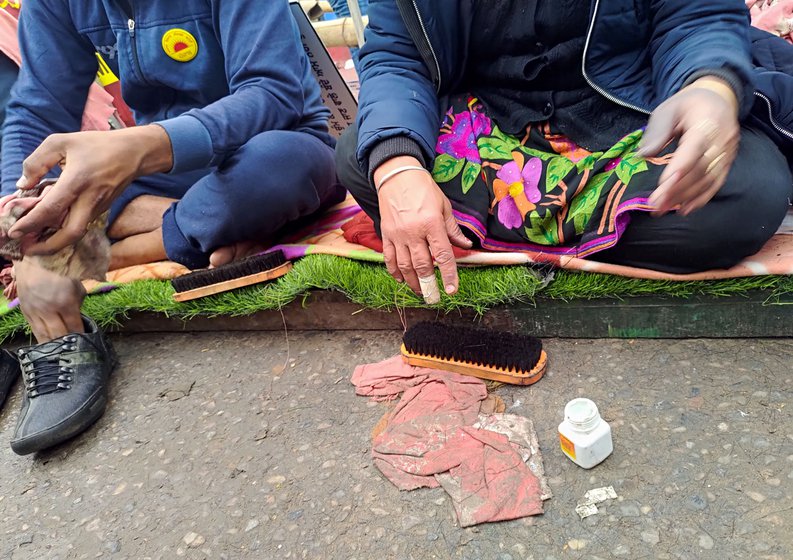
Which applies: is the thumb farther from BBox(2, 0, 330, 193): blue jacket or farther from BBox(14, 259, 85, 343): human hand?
BBox(14, 259, 85, 343): human hand

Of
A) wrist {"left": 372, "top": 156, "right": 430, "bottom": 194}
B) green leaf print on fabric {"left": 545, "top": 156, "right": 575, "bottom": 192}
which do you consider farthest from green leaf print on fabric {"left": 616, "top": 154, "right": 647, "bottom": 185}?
wrist {"left": 372, "top": 156, "right": 430, "bottom": 194}

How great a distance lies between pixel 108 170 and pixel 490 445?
1115 millimetres

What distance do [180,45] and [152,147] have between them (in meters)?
0.62

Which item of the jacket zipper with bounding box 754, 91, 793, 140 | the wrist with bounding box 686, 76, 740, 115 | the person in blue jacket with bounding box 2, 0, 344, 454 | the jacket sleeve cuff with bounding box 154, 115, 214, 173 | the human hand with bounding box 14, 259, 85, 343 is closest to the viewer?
the wrist with bounding box 686, 76, 740, 115

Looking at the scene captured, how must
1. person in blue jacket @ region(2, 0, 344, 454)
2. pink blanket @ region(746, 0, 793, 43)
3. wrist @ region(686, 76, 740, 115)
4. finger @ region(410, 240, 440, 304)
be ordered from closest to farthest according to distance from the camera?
wrist @ region(686, 76, 740, 115)
finger @ region(410, 240, 440, 304)
person in blue jacket @ region(2, 0, 344, 454)
pink blanket @ region(746, 0, 793, 43)

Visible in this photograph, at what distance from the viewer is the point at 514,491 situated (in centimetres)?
107

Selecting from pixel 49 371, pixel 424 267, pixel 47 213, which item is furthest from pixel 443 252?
pixel 49 371

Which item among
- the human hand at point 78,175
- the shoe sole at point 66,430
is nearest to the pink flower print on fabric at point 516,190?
the human hand at point 78,175

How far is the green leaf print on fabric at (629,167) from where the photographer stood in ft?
4.19

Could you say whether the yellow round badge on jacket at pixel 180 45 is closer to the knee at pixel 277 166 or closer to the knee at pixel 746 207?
the knee at pixel 277 166

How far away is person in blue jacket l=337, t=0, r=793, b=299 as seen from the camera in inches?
45.7

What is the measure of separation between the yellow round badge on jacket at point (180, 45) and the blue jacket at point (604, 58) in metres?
0.67

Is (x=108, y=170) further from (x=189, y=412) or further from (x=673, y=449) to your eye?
(x=673, y=449)

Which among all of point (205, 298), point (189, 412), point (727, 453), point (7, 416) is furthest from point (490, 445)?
point (7, 416)
